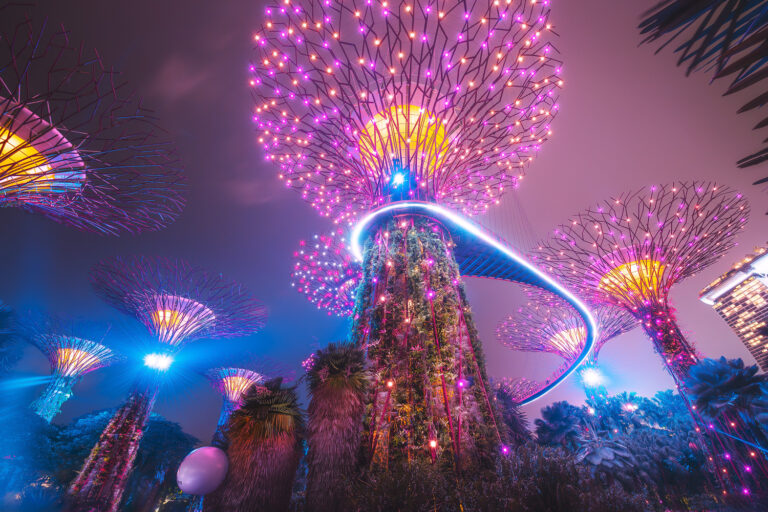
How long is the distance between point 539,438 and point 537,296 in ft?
24.6

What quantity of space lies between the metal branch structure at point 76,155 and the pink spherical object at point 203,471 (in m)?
4.72

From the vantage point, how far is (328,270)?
13.2m

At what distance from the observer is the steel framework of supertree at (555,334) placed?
721 inches

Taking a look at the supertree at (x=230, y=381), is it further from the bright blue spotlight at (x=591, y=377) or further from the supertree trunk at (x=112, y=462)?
the bright blue spotlight at (x=591, y=377)

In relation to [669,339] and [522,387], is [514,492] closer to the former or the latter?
[669,339]

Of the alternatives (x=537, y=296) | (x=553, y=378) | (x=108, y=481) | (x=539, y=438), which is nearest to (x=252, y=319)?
(x=108, y=481)

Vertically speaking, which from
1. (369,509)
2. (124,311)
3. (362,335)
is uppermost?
(124,311)

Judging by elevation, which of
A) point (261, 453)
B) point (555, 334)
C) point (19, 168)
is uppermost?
point (555, 334)

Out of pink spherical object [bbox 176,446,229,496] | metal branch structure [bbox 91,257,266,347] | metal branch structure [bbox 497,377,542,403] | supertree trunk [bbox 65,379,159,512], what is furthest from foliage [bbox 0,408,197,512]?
metal branch structure [bbox 497,377,542,403]

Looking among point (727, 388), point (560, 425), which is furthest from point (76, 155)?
point (560, 425)

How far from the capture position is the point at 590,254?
38.4 feet

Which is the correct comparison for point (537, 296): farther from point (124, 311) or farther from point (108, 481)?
point (124, 311)

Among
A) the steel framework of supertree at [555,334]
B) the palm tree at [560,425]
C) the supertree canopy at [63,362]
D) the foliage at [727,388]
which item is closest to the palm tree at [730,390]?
the foliage at [727,388]

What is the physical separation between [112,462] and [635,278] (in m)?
19.7
